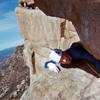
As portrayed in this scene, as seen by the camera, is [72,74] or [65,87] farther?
[72,74]

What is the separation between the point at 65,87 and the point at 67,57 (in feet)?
3.73

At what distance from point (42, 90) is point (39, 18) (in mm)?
6665

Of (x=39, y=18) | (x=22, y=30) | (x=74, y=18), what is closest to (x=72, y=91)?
(x=74, y=18)

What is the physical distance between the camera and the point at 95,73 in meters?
5.55

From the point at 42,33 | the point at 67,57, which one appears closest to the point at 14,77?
the point at 42,33

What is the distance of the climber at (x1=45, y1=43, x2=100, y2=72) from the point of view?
563 cm

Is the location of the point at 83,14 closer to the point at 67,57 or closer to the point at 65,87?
the point at 67,57

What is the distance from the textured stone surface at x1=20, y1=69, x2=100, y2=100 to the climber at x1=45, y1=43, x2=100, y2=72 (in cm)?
30

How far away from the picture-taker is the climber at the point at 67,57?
5.63 meters

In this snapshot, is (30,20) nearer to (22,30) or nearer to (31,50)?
(22,30)

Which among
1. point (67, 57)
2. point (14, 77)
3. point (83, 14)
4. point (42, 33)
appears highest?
point (83, 14)

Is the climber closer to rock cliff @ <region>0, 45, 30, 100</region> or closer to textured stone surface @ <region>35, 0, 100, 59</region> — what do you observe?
textured stone surface @ <region>35, 0, 100, 59</region>

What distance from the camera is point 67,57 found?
19.0 feet

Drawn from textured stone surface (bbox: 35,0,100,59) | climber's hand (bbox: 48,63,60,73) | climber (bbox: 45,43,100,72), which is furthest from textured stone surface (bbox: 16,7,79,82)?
textured stone surface (bbox: 35,0,100,59)
